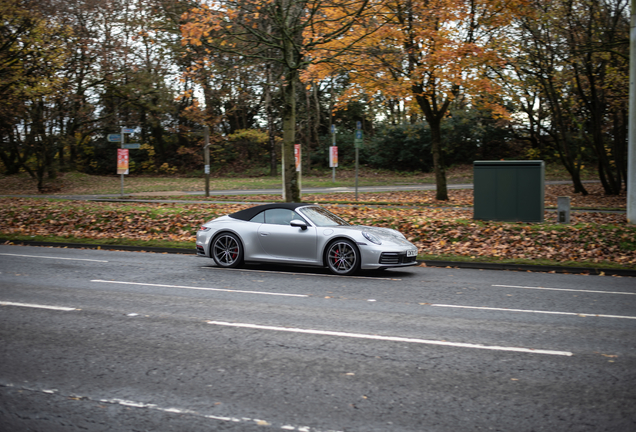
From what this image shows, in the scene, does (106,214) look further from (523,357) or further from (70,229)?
(523,357)

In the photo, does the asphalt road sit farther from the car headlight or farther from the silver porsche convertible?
the car headlight

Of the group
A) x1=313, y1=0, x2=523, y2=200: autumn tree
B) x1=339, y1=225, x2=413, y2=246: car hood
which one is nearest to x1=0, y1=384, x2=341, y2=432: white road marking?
x1=339, y1=225, x2=413, y2=246: car hood

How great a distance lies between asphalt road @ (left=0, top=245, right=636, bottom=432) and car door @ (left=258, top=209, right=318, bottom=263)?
1066mm

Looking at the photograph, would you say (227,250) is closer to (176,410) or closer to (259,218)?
(259,218)

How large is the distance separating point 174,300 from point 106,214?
453 inches

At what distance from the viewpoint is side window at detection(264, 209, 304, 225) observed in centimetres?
1083

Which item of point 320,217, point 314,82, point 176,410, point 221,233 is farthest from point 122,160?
point 176,410

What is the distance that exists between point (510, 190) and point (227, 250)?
8.86 metres

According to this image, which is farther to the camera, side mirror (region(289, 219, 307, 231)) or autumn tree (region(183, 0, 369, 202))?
autumn tree (region(183, 0, 369, 202))

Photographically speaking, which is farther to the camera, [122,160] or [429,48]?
[122,160]

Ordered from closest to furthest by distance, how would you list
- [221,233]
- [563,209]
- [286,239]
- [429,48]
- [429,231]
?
[286,239] < [221,233] < [429,231] < [563,209] < [429,48]

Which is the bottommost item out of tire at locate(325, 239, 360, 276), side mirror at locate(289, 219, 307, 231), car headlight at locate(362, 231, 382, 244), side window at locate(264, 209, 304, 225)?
tire at locate(325, 239, 360, 276)

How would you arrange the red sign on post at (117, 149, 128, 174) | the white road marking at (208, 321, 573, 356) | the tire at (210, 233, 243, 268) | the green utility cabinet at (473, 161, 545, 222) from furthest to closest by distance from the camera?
the red sign on post at (117, 149, 128, 174), the green utility cabinet at (473, 161, 545, 222), the tire at (210, 233, 243, 268), the white road marking at (208, 321, 573, 356)

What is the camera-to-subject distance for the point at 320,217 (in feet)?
36.1
